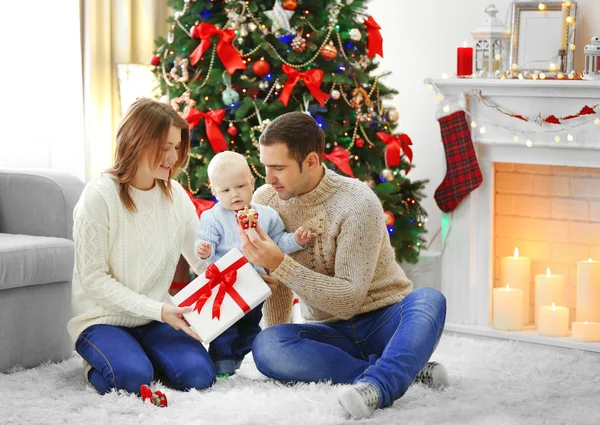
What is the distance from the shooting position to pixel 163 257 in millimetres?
2604

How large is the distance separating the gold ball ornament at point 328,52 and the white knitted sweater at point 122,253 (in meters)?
0.95

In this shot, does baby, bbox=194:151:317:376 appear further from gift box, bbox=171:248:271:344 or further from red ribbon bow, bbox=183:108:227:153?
red ribbon bow, bbox=183:108:227:153

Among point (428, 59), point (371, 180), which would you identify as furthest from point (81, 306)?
point (428, 59)

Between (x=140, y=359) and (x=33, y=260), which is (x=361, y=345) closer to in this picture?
(x=140, y=359)

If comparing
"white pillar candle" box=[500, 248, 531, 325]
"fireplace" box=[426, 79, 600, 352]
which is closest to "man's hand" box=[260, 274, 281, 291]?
"fireplace" box=[426, 79, 600, 352]

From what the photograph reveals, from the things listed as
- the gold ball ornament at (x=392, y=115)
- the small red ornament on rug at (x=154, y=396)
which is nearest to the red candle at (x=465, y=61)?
the gold ball ornament at (x=392, y=115)

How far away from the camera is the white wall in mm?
3972

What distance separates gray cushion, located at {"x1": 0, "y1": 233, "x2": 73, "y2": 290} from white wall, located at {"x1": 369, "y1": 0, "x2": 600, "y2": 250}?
1.76 meters

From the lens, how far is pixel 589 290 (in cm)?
337

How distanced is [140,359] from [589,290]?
175 cm

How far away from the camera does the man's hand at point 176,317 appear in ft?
8.09

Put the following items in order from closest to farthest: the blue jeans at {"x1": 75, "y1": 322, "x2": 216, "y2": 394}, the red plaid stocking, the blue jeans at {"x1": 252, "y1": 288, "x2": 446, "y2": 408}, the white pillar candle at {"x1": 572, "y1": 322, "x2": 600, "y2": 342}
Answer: the blue jeans at {"x1": 252, "y1": 288, "x2": 446, "y2": 408} < the blue jeans at {"x1": 75, "y1": 322, "x2": 216, "y2": 394} < the white pillar candle at {"x1": 572, "y1": 322, "x2": 600, "y2": 342} < the red plaid stocking

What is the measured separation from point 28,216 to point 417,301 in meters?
1.34

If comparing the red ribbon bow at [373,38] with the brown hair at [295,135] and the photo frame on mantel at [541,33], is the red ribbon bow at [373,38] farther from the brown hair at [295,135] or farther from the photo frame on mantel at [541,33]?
the brown hair at [295,135]
